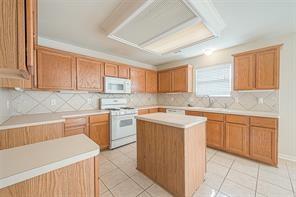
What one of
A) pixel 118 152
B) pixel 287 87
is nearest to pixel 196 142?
pixel 118 152

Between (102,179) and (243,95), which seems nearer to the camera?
(102,179)

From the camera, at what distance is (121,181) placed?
1.98 m

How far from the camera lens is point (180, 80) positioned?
13.4ft

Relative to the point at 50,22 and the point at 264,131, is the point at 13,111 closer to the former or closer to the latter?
the point at 50,22

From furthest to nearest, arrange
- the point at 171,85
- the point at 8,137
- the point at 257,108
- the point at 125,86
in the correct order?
the point at 171,85 < the point at 125,86 < the point at 257,108 < the point at 8,137

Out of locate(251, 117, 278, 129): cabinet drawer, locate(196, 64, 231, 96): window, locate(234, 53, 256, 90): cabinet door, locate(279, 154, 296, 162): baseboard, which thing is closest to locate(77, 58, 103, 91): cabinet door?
locate(196, 64, 231, 96): window

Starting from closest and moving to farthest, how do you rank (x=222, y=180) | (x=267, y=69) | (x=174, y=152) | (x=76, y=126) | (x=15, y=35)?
(x=15, y=35), (x=174, y=152), (x=222, y=180), (x=267, y=69), (x=76, y=126)

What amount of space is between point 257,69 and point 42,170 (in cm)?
347

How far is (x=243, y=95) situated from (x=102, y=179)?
3.38 m

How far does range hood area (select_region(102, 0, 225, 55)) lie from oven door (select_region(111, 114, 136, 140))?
1801 millimetres

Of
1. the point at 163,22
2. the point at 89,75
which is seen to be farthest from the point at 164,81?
the point at 163,22

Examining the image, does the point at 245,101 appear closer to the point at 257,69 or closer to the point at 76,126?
the point at 257,69

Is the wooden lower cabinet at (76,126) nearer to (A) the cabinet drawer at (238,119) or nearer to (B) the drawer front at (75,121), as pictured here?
(B) the drawer front at (75,121)

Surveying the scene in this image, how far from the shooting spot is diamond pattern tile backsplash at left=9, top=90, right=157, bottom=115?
2.48m
